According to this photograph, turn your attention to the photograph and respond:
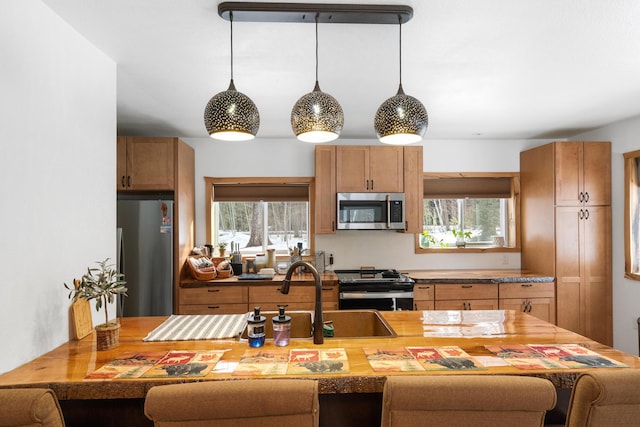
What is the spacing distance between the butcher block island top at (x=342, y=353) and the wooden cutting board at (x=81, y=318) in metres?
0.04

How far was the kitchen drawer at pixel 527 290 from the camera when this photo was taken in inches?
159

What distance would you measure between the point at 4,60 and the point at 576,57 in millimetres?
2916

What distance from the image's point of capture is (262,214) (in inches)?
186

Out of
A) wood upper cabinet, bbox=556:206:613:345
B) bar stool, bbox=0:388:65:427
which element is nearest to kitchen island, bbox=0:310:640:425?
bar stool, bbox=0:388:65:427

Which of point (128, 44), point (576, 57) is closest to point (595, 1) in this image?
point (576, 57)

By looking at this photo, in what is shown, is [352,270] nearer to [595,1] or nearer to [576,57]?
[576,57]

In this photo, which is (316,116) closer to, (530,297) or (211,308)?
(211,308)

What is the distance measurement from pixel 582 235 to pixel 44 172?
461 cm

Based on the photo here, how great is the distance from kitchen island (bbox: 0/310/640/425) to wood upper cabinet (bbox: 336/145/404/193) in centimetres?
234

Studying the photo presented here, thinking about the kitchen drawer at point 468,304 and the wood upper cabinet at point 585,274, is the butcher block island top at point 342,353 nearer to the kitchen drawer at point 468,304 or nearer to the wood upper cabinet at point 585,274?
the kitchen drawer at point 468,304

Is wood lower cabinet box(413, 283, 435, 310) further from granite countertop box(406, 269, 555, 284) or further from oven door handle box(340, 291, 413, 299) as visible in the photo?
oven door handle box(340, 291, 413, 299)

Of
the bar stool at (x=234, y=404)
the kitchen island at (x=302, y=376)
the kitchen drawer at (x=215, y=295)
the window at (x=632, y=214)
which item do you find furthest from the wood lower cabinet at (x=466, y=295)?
the bar stool at (x=234, y=404)

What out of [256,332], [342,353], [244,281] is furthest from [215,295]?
[342,353]

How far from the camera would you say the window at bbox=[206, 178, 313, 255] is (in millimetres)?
4613
